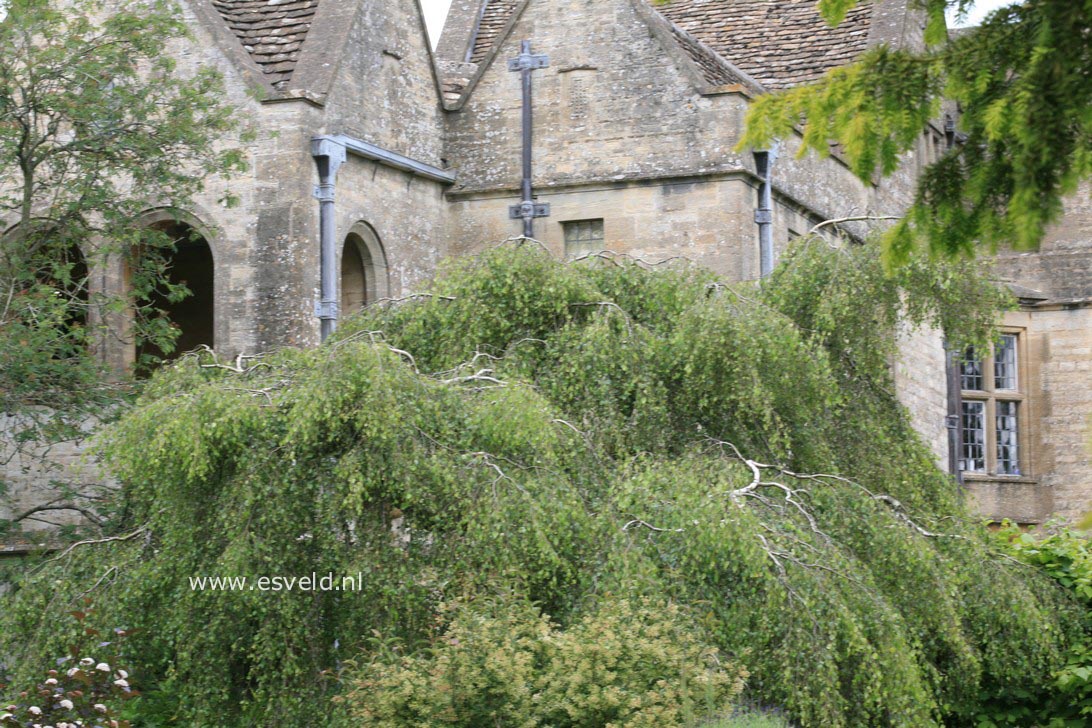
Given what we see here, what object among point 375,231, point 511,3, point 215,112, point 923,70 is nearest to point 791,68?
point 511,3

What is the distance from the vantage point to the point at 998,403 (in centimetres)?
2467

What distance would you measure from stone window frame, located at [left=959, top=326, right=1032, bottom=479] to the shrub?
15154 mm

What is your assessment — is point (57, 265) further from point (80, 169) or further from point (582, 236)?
point (582, 236)

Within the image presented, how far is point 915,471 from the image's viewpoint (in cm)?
1290

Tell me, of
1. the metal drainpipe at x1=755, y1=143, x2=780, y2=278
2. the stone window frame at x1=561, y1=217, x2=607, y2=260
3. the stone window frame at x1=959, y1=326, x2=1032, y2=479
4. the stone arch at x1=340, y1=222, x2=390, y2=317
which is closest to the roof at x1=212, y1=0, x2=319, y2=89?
the stone arch at x1=340, y1=222, x2=390, y2=317

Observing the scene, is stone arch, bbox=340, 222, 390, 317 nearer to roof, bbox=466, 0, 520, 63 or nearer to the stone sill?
roof, bbox=466, 0, 520, 63

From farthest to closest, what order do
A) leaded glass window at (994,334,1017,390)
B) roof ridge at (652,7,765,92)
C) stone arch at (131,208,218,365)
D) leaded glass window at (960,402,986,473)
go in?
1. leaded glass window at (994,334,1017,390)
2. leaded glass window at (960,402,986,473)
3. stone arch at (131,208,218,365)
4. roof ridge at (652,7,765,92)

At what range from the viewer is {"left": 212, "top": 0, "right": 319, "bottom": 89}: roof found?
51.3 ft

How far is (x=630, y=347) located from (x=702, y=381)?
0.56 m

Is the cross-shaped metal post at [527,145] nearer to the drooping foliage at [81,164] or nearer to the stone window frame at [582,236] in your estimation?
the stone window frame at [582,236]

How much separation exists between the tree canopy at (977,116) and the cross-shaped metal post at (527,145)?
34.1ft

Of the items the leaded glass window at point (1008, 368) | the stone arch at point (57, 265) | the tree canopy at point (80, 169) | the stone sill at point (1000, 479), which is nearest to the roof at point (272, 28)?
the tree canopy at point (80, 169)

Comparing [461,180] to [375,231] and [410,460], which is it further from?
[410,460]

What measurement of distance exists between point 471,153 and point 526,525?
8.05 metres
